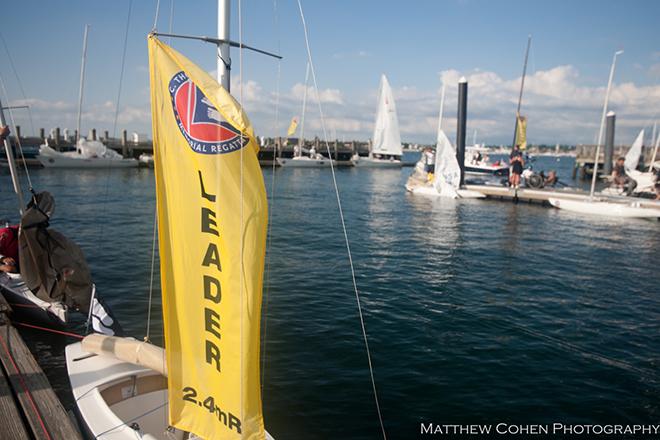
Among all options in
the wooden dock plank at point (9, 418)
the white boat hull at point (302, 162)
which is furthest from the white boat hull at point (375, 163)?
the wooden dock plank at point (9, 418)

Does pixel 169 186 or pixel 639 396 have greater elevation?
pixel 169 186

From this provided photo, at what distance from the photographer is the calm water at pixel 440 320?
7406 millimetres

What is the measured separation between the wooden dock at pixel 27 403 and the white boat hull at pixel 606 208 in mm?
30212

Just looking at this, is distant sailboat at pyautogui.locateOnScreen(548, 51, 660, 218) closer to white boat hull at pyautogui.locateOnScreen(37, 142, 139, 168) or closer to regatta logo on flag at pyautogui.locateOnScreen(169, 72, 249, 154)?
regatta logo on flag at pyautogui.locateOnScreen(169, 72, 249, 154)

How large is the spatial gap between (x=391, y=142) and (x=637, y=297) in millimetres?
61086

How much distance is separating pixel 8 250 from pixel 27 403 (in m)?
5.75

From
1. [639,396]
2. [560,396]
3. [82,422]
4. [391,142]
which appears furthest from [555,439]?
[391,142]

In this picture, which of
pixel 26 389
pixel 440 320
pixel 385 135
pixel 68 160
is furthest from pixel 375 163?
pixel 26 389

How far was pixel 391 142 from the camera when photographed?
237 ft

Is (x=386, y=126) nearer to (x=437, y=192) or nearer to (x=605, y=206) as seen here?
(x=437, y=192)

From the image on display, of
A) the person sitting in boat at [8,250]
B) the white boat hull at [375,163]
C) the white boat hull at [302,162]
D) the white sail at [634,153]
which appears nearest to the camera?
the person sitting in boat at [8,250]

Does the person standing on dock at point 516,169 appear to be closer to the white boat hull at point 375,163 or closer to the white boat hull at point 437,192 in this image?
the white boat hull at point 437,192

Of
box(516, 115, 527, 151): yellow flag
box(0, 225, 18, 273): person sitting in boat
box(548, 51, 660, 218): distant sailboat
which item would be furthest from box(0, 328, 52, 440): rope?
box(516, 115, 527, 151): yellow flag

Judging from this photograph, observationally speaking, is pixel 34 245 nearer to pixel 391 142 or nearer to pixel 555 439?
pixel 555 439
